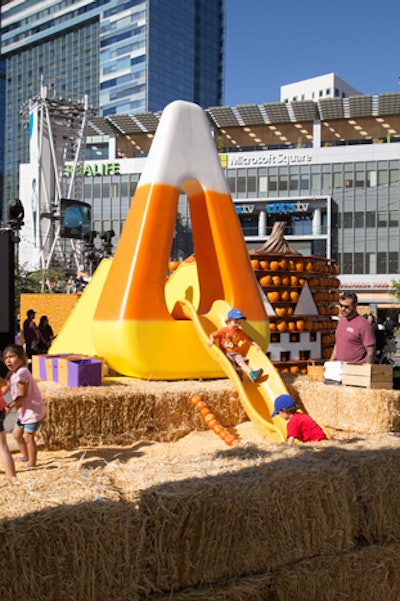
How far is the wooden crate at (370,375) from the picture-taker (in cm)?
895

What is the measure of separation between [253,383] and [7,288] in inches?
156

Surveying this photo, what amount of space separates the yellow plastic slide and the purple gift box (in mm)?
1887

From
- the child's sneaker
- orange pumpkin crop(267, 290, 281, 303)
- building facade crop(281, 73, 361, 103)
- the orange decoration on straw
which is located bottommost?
the orange decoration on straw

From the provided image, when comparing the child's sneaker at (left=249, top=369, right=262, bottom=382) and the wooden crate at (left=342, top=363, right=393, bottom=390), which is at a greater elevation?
the wooden crate at (left=342, top=363, right=393, bottom=390)

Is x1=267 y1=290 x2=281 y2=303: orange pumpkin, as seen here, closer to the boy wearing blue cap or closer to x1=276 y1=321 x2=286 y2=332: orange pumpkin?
x1=276 y1=321 x2=286 y2=332: orange pumpkin

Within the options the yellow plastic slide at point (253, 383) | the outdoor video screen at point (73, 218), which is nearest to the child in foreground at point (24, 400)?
the yellow plastic slide at point (253, 383)

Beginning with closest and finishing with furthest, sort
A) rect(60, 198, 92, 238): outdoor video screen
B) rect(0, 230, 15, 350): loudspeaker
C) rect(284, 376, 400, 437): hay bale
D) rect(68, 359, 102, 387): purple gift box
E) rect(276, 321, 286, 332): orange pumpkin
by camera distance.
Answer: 1. rect(284, 376, 400, 437): hay bale
2. rect(0, 230, 15, 350): loudspeaker
3. rect(68, 359, 102, 387): purple gift box
4. rect(276, 321, 286, 332): orange pumpkin
5. rect(60, 198, 92, 238): outdoor video screen

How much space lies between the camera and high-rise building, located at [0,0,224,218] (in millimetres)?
124250

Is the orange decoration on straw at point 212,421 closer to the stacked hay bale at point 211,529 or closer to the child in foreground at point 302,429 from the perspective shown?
the child in foreground at point 302,429

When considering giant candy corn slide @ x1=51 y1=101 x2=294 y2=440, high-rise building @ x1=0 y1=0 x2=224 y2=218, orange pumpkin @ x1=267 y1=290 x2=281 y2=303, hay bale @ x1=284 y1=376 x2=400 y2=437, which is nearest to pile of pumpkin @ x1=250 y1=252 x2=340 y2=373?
orange pumpkin @ x1=267 y1=290 x2=281 y2=303

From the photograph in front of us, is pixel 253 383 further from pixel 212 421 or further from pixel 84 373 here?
pixel 84 373

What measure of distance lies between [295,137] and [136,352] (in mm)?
61731

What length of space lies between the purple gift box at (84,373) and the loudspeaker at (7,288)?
0.99 metres

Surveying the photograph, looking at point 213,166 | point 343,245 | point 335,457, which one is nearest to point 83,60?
point 343,245
